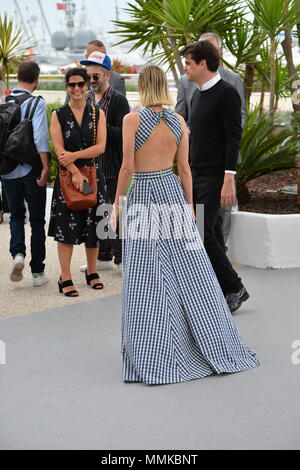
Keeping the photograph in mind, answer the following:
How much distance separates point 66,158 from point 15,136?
1.83 ft

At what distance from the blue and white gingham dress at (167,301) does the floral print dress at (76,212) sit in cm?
169

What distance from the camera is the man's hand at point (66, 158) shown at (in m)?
6.62

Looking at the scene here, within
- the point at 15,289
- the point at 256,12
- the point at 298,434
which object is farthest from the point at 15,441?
the point at 256,12

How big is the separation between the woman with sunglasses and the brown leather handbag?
0.13 feet

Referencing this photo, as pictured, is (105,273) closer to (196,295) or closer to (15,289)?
(15,289)

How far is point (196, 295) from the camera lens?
16.4 ft

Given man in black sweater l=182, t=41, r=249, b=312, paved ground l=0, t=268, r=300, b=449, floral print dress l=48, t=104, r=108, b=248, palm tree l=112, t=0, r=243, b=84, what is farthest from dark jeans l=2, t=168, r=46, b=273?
palm tree l=112, t=0, r=243, b=84

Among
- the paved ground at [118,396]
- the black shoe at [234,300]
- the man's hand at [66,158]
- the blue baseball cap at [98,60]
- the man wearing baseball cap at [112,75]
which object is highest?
the blue baseball cap at [98,60]

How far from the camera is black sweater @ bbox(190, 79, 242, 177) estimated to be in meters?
5.91

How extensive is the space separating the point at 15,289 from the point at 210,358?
2751 mm

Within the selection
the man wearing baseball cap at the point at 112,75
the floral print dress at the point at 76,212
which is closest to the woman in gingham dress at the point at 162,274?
the floral print dress at the point at 76,212

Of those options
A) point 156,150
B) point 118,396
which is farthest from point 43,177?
point 118,396

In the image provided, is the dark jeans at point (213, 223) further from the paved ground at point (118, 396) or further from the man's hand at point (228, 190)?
the paved ground at point (118, 396)

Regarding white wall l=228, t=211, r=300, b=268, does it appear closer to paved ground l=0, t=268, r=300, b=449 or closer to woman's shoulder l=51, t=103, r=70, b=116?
paved ground l=0, t=268, r=300, b=449
